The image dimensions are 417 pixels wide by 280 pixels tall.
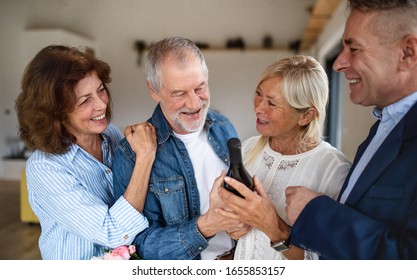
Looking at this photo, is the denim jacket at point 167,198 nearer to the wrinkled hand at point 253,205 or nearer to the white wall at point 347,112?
the wrinkled hand at point 253,205

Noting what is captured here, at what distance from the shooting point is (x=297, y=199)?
610 millimetres

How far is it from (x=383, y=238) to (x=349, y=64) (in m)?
0.27

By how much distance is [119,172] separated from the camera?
76 centimetres

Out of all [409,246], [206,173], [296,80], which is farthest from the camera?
[206,173]

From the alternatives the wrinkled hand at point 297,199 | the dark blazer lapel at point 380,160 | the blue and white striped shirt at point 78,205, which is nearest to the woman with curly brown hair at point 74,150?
the blue and white striped shirt at point 78,205

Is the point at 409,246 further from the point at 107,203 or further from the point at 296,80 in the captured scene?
the point at 107,203

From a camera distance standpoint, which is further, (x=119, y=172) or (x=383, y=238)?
(x=119, y=172)

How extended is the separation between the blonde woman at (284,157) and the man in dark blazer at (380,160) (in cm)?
9

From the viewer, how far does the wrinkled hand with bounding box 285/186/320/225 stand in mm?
600

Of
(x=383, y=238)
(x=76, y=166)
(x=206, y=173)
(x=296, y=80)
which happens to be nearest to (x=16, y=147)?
(x=76, y=166)

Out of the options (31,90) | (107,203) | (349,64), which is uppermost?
(349,64)

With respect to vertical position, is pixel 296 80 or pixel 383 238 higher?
pixel 296 80

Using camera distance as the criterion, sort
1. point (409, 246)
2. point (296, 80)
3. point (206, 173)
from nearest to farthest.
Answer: point (409, 246) < point (296, 80) < point (206, 173)

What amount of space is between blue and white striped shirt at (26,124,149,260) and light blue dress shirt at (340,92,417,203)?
0.40 meters
